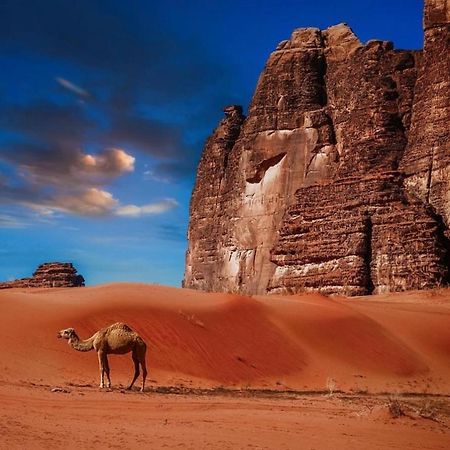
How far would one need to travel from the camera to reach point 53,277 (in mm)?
69375

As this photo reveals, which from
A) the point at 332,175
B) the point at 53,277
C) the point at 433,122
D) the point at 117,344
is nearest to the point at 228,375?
the point at 117,344

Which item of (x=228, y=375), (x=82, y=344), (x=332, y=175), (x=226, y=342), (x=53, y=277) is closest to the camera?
(x=82, y=344)

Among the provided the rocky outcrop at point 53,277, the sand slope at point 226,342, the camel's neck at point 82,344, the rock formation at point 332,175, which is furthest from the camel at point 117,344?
the rocky outcrop at point 53,277

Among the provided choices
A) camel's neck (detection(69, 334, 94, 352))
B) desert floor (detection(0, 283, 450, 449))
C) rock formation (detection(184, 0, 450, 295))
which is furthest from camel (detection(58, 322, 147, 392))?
rock formation (detection(184, 0, 450, 295))

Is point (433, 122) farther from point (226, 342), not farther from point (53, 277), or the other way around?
point (53, 277)

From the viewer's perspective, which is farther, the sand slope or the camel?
the sand slope

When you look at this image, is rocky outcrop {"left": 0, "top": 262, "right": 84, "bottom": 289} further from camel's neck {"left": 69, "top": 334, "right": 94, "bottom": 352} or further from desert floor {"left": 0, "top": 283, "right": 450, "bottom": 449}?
camel's neck {"left": 69, "top": 334, "right": 94, "bottom": 352}

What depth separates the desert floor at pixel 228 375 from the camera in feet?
30.1

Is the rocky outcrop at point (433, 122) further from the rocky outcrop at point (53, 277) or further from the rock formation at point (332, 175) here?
the rocky outcrop at point (53, 277)

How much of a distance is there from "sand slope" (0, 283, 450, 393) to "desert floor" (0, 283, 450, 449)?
0.17 ft

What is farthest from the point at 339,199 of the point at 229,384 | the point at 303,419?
the point at 303,419

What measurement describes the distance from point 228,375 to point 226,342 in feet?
6.74

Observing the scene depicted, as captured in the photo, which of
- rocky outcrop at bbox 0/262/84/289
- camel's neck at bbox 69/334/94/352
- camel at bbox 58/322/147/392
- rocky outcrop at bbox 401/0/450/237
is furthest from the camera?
rocky outcrop at bbox 0/262/84/289

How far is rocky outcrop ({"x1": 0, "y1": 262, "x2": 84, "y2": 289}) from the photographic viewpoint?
224 feet
